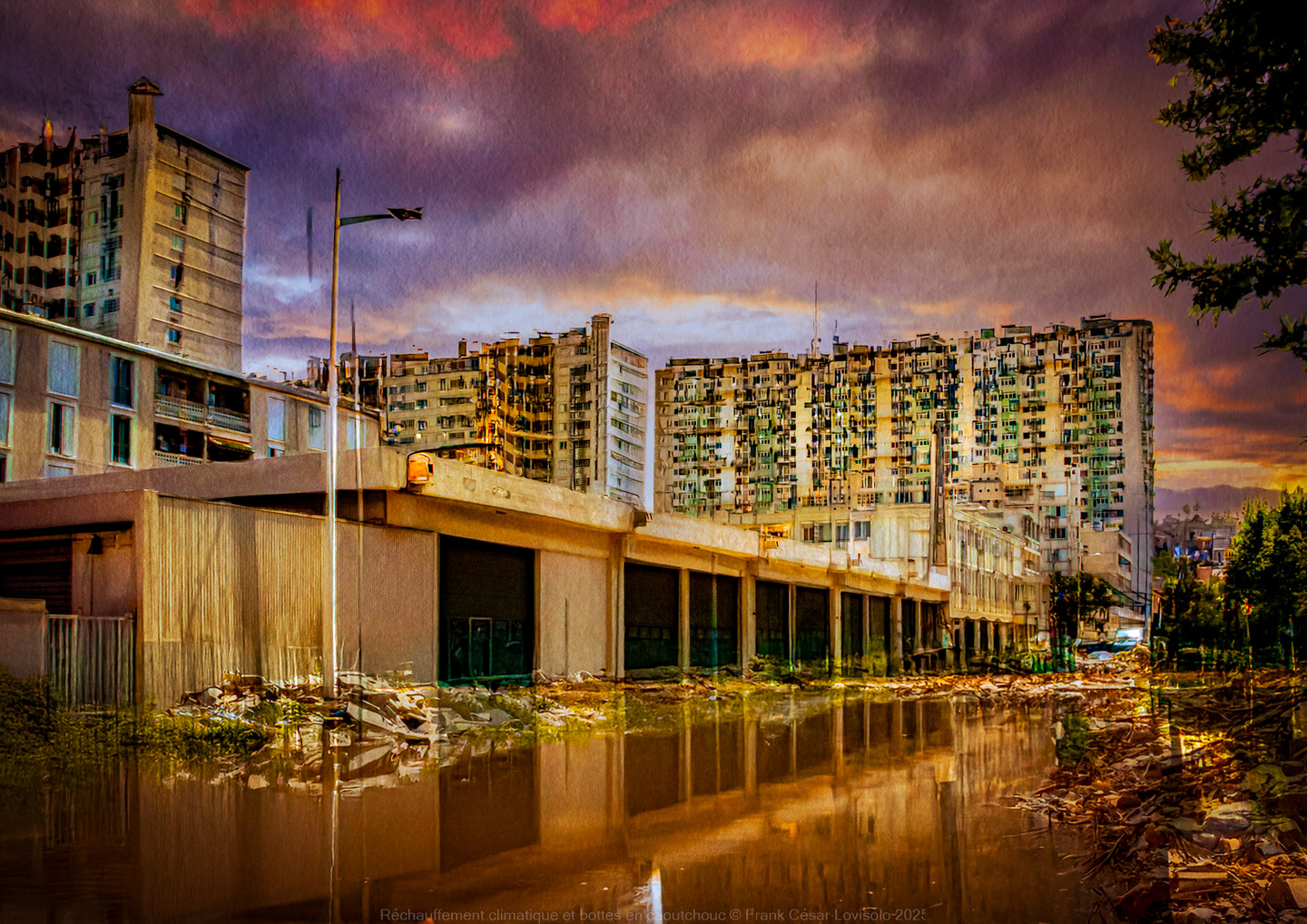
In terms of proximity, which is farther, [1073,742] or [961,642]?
[961,642]

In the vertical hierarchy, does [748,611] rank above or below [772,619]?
above

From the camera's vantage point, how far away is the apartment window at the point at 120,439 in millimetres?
50594

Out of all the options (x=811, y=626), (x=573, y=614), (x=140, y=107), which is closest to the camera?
(x=573, y=614)

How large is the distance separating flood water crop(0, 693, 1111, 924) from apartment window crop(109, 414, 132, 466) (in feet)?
131

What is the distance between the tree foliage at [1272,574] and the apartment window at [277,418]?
43.8 meters

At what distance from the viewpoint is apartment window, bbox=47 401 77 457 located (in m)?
47.9

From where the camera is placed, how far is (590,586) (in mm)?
33562

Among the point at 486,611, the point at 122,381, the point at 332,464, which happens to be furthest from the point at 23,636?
the point at 122,381

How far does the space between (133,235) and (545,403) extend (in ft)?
175

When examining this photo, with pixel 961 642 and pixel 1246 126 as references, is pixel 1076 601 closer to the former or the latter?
pixel 961 642

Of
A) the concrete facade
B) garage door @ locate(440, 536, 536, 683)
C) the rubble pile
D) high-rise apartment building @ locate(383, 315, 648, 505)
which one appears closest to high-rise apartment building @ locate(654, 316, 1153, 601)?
high-rise apartment building @ locate(383, 315, 648, 505)

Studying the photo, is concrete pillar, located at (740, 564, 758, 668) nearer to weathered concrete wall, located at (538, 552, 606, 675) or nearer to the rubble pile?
weathered concrete wall, located at (538, 552, 606, 675)

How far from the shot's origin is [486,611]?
2894 cm

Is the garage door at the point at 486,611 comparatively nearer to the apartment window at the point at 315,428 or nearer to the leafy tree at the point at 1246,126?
the leafy tree at the point at 1246,126
